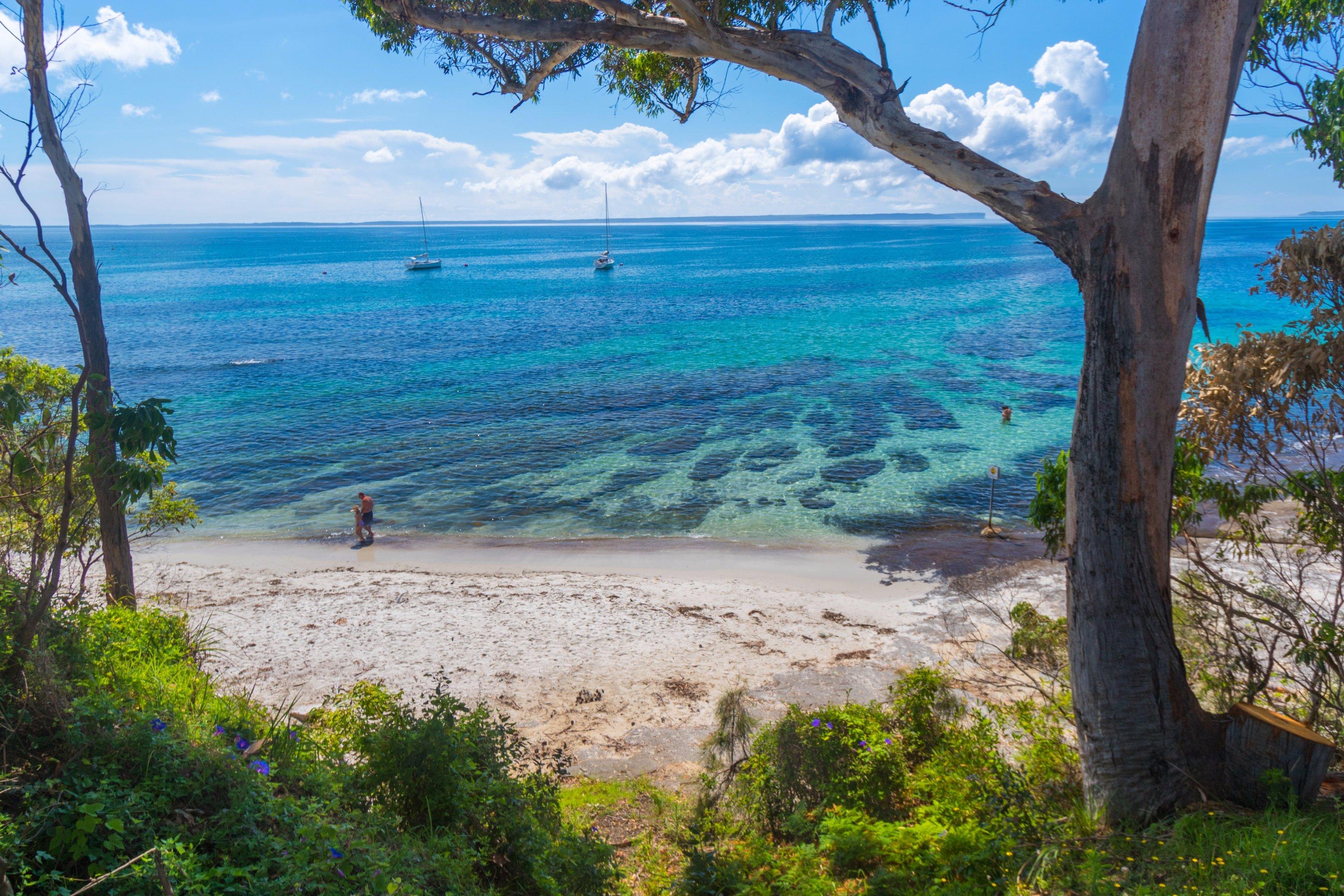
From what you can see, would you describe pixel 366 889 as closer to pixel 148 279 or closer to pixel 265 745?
pixel 265 745

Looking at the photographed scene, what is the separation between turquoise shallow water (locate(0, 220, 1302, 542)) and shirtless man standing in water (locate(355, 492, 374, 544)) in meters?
1.01

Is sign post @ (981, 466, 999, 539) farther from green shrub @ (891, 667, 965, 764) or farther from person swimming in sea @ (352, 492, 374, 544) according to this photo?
person swimming in sea @ (352, 492, 374, 544)

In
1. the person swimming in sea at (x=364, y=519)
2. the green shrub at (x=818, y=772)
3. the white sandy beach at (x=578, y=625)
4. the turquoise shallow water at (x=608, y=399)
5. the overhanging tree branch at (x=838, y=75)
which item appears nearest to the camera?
the overhanging tree branch at (x=838, y=75)

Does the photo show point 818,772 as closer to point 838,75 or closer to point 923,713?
point 923,713

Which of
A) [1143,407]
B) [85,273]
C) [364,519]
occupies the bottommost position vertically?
[364,519]

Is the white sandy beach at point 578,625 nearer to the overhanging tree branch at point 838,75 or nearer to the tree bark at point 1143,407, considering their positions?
the tree bark at point 1143,407

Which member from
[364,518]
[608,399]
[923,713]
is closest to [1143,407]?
[923,713]

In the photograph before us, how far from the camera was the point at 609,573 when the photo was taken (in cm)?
1730

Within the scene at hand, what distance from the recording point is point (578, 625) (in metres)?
13.8

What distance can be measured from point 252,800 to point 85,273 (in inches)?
298

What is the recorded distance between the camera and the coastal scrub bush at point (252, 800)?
3.61 m

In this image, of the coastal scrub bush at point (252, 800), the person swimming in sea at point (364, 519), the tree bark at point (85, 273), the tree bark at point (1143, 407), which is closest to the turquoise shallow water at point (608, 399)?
the person swimming in sea at point (364, 519)

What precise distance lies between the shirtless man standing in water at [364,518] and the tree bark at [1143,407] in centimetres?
→ 1824

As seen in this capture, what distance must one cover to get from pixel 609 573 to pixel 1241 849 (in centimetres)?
1398
